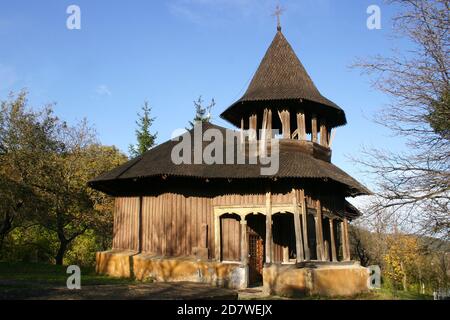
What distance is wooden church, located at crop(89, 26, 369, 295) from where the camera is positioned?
16375mm

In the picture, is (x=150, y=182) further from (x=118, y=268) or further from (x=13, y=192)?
(x=13, y=192)

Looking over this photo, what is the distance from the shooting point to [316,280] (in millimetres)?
14719

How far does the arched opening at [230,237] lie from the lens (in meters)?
18.2

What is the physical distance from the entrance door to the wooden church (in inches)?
1.8

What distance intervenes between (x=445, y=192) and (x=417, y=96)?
82.6 inches

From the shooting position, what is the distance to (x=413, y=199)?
8.05 metres

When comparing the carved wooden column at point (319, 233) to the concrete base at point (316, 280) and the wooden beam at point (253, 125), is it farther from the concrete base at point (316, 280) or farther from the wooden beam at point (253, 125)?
the wooden beam at point (253, 125)

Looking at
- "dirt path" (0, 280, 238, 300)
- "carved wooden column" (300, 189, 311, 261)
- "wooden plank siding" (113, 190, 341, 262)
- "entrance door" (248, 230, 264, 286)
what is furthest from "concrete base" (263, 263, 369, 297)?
"dirt path" (0, 280, 238, 300)

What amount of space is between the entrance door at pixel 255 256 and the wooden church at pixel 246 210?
0.15 ft

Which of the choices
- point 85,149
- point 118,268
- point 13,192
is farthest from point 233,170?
point 85,149

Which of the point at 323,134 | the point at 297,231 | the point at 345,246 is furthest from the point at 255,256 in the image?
the point at 323,134

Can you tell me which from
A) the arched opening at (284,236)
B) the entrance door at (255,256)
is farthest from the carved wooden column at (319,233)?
the entrance door at (255,256)

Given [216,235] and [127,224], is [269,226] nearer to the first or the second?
[216,235]

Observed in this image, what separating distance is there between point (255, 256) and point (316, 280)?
196 inches
